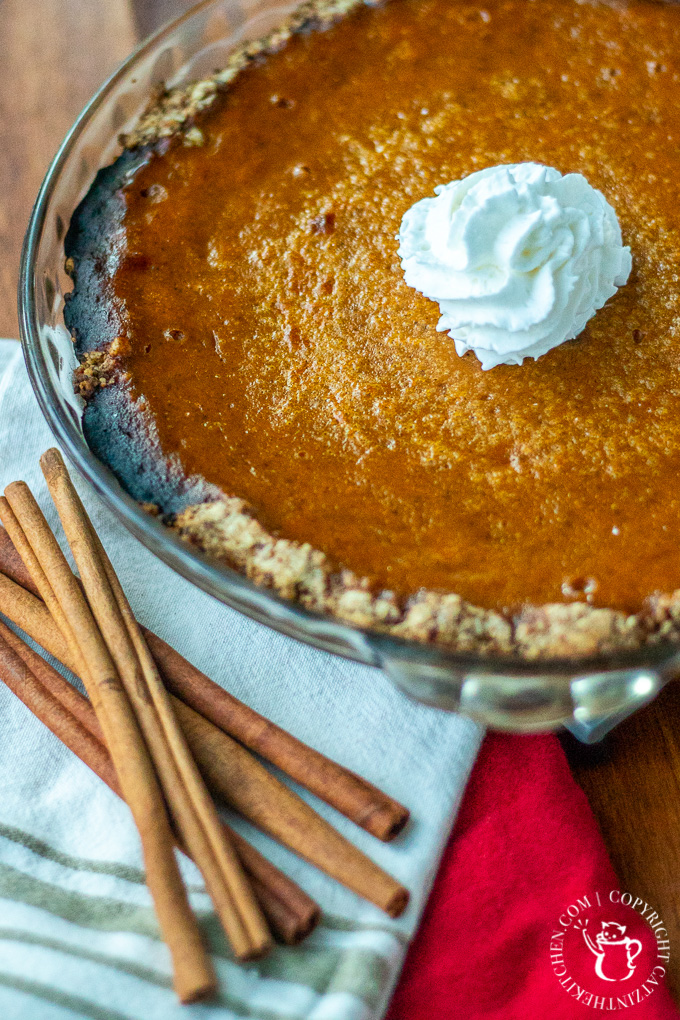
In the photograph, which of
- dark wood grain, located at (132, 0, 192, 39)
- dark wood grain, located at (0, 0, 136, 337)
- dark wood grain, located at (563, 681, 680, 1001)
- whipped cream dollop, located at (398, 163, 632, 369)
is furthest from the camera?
dark wood grain, located at (132, 0, 192, 39)

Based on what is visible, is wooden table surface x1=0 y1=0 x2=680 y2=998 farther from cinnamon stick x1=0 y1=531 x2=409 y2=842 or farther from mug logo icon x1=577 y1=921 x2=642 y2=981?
cinnamon stick x1=0 y1=531 x2=409 y2=842

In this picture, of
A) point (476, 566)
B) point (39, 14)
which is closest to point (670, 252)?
point (476, 566)

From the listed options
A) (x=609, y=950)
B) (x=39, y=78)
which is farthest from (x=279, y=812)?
(x=39, y=78)

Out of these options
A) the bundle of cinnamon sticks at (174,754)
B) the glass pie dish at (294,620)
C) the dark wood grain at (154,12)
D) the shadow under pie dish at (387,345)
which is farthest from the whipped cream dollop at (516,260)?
the dark wood grain at (154,12)

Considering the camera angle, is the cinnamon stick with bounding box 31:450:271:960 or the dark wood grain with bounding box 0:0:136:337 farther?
the dark wood grain with bounding box 0:0:136:337

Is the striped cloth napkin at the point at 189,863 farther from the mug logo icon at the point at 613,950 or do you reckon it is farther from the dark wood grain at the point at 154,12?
the dark wood grain at the point at 154,12

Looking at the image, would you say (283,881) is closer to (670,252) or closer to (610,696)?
(610,696)

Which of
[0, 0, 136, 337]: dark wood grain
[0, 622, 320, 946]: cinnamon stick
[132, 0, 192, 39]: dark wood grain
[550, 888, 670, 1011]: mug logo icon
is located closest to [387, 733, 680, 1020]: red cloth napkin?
[550, 888, 670, 1011]: mug logo icon
